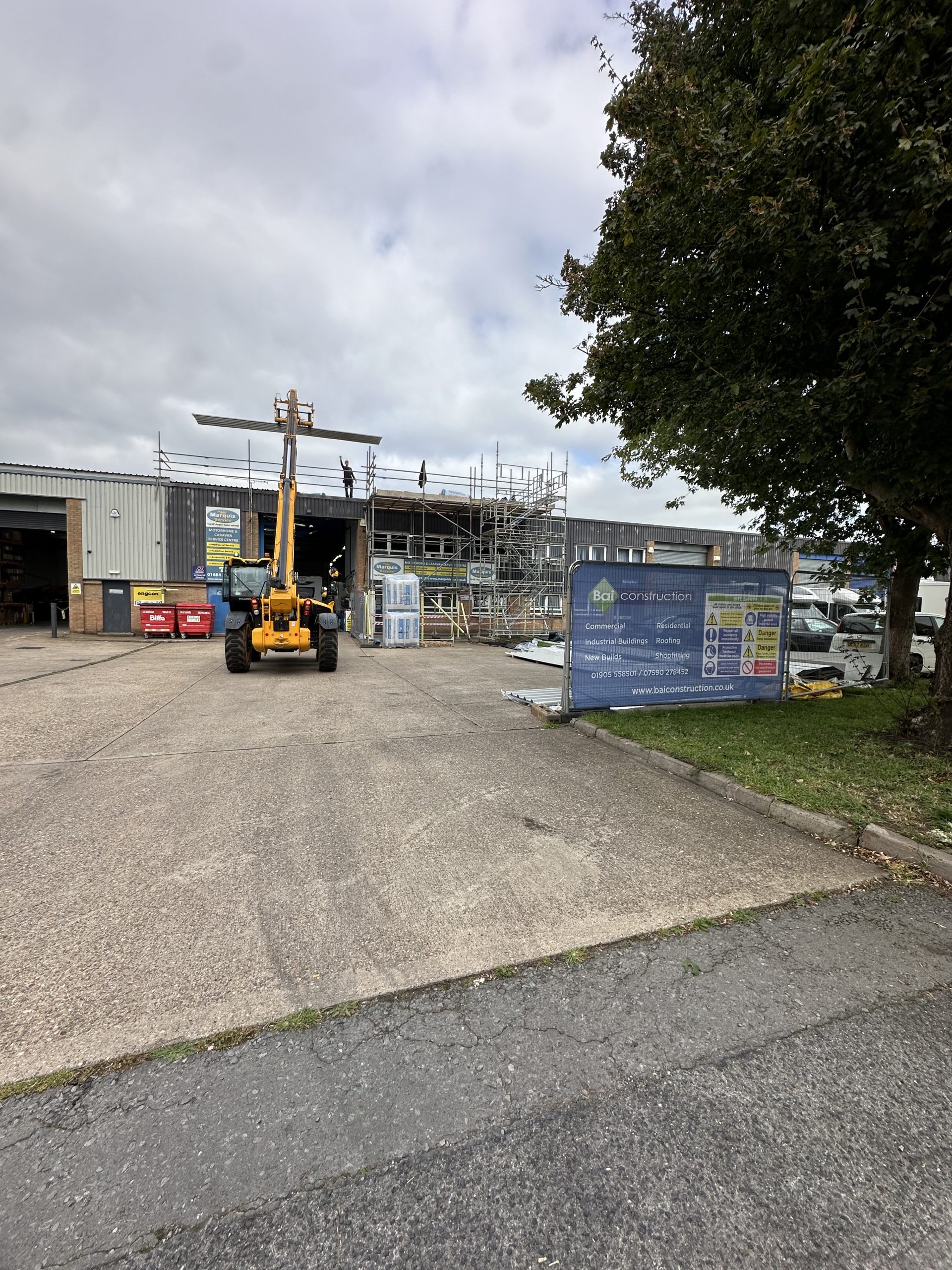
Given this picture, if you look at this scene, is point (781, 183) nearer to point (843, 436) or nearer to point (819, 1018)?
point (843, 436)

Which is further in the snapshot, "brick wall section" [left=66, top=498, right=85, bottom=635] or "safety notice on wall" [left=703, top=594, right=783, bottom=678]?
"brick wall section" [left=66, top=498, right=85, bottom=635]

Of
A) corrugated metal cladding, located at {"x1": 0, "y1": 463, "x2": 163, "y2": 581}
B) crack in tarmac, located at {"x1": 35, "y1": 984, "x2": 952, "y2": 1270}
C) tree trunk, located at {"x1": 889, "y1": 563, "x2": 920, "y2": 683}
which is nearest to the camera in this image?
crack in tarmac, located at {"x1": 35, "y1": 984, "x2": 952, "y2": 1270}

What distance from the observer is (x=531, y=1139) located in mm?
1890

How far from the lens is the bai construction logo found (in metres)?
7.59

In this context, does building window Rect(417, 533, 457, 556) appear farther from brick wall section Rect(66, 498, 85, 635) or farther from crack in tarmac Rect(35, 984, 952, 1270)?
crack in tarmac Rect(35, 984, 952, 1270)

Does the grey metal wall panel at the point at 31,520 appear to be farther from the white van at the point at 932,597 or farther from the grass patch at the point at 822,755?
the white van at the point at 932,597

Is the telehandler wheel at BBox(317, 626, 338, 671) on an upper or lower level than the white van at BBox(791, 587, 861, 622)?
lower

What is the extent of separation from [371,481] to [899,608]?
1922 cm

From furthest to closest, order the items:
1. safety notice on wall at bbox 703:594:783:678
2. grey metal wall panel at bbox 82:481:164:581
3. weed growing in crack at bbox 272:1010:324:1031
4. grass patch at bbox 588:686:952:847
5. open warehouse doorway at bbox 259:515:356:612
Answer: open warehouse doorway at bbox 259:515:356:612 → grey metal wall panel at bbox 82:481:164:581 → safety notice on wall at bbox 703:594:783:678 → grass patch at bbox 588:686:952:847 → weed growing in crack at bbox 272:1010:324:1031

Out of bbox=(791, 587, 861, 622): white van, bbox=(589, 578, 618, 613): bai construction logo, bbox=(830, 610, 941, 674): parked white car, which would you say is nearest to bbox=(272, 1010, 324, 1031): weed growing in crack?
bbox=(589, 578, 618, 613): bai construction logo

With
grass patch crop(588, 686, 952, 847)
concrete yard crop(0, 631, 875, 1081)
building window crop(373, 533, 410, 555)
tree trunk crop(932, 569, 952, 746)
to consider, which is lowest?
concrete yard crop(0, 631, 875, 1081)

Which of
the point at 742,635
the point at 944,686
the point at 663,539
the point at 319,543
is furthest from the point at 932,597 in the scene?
the point at 319,543

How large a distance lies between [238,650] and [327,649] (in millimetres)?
1940

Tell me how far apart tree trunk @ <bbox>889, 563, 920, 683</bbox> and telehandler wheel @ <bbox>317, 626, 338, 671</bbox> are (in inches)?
451
